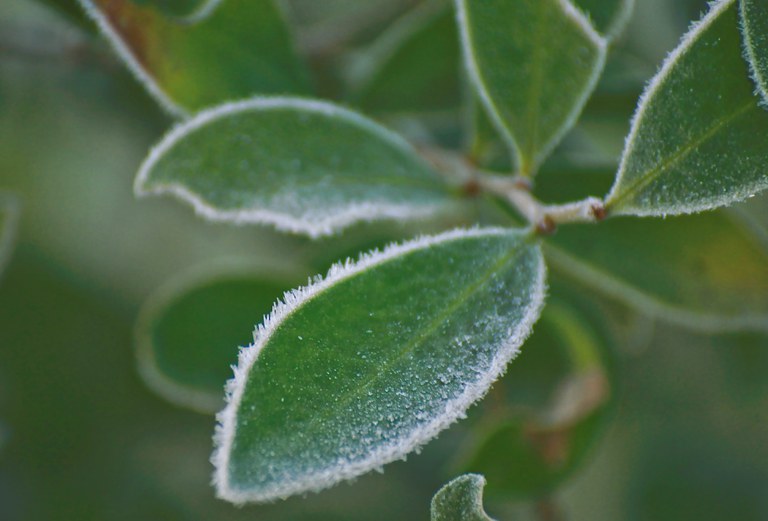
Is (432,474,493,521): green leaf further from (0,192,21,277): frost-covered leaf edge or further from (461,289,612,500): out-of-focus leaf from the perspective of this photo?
(0,192,21,277): frost-covered leaf edge

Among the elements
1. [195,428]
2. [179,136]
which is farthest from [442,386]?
[195,428]

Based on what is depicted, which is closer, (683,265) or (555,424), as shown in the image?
(683,265)

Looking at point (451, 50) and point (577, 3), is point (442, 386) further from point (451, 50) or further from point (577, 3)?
point (451, 50)

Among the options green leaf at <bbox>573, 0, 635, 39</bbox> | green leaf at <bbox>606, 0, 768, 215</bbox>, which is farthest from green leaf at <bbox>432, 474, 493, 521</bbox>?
green leaf at <bbox>573, 0, 635, 39</bbox>

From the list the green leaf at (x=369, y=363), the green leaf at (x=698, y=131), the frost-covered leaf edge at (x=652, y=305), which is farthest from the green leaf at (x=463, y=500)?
the frost-covered leaf edge at (x=652, y=305)

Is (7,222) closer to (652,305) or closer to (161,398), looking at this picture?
(161,398)

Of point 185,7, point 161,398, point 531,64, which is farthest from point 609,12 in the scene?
point 161,398
